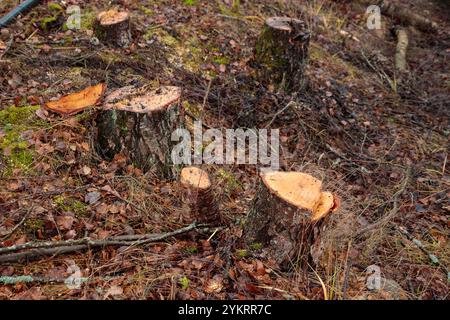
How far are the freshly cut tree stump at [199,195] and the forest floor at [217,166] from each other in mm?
129

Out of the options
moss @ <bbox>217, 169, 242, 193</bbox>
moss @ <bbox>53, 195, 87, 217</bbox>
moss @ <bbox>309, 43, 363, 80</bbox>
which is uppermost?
moss @ <bbox>309, 43, 363, 80</bbox>

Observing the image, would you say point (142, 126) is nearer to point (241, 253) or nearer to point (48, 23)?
point (241, 253)

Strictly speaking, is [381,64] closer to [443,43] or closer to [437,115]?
[437,115]

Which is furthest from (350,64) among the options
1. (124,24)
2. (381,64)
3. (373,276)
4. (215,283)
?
(215,283)

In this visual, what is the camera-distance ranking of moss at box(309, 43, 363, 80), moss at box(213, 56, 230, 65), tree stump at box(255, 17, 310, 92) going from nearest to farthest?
tree stump at box(255, 17, 310, 92) → moss at box(213, 56, 230, 65) → moss at box(309, 43, 363, 80)

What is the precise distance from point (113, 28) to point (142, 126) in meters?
2.11

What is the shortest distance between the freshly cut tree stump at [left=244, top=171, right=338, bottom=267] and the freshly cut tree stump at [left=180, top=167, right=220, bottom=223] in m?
0.33

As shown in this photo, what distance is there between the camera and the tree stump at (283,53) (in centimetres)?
526

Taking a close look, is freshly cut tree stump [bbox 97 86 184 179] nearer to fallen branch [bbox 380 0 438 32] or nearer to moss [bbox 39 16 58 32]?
moss [bbox 39 16 58 32]

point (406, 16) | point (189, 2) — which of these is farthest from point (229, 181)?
point (406, 16)

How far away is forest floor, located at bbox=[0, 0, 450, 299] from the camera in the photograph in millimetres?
2857

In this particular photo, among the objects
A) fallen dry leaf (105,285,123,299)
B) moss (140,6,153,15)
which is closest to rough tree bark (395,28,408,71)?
moss (140,6,153,15)
